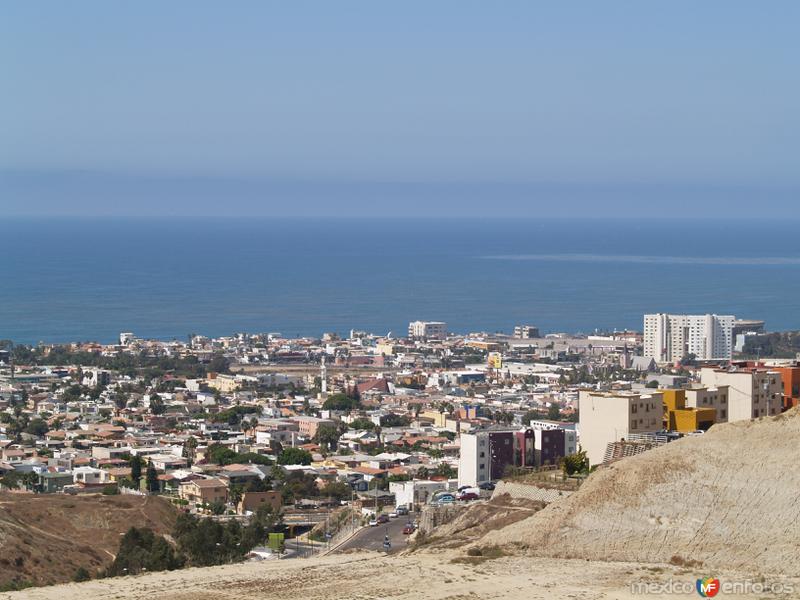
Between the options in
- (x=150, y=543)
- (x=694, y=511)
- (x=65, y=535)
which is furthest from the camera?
(x=65, y=535)

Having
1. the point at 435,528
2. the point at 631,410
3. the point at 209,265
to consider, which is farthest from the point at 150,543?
the point at 209,265

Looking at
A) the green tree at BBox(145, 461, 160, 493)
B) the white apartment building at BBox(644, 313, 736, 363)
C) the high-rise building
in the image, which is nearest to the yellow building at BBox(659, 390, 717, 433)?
the green tree at BBox(145, 461, 160, 493)

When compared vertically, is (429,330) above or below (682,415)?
above

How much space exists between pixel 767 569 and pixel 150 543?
12133 mm

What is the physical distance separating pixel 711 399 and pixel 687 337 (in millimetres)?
49592

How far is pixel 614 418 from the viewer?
22938mm

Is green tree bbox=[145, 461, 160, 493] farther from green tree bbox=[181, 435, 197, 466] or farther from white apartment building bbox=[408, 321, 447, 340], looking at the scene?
white apartment building bbox=[408, 321, 447, 340]

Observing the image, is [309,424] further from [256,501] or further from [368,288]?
[368,288]

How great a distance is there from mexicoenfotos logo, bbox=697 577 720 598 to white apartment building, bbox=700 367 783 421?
10034 millimetres

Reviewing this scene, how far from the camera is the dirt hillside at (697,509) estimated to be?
1512 centimetres

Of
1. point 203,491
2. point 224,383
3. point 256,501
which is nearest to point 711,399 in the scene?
point 256,501

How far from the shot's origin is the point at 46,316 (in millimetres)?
98062

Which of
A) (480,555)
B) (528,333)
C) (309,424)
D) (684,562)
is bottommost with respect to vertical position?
(309,424)

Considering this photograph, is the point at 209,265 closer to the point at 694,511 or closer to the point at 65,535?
the point at 65,535
